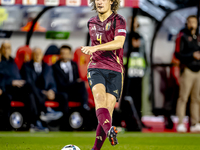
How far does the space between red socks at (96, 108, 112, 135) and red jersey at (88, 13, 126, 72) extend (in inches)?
18.6

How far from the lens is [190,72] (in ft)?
27.0

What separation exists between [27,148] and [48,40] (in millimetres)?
4701

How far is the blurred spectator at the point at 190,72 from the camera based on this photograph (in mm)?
8188

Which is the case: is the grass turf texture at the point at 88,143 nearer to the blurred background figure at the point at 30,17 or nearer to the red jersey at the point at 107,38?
the red jersey at the point at 107,38

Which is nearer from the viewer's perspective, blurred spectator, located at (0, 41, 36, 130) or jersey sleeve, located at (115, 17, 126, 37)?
jersey sleeve, located at (115, 17, 126, 37)

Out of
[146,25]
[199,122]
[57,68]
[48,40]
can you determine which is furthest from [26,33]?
[199,122]

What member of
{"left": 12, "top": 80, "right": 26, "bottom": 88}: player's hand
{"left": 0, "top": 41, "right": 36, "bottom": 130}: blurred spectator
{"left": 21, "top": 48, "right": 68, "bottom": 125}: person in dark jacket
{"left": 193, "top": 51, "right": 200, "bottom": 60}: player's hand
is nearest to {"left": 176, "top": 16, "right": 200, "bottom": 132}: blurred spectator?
{"left": 193, "top": 51, "right": 200, "bottom": 60}: player's hand

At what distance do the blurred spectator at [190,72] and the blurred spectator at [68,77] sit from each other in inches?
80.0

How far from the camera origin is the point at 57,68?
8.54 metres

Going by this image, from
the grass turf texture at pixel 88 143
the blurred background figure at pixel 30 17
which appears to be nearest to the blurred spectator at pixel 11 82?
the blurred background figure at pixel 30 17

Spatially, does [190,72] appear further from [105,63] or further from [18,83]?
[105,63]

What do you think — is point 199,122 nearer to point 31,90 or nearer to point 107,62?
point 31,90

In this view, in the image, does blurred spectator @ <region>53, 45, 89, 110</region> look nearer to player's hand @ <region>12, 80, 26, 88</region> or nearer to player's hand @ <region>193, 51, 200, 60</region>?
player's hand @ <region>12, 80, 26, 88</region>

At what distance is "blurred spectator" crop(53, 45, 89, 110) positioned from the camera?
27.8 feet
